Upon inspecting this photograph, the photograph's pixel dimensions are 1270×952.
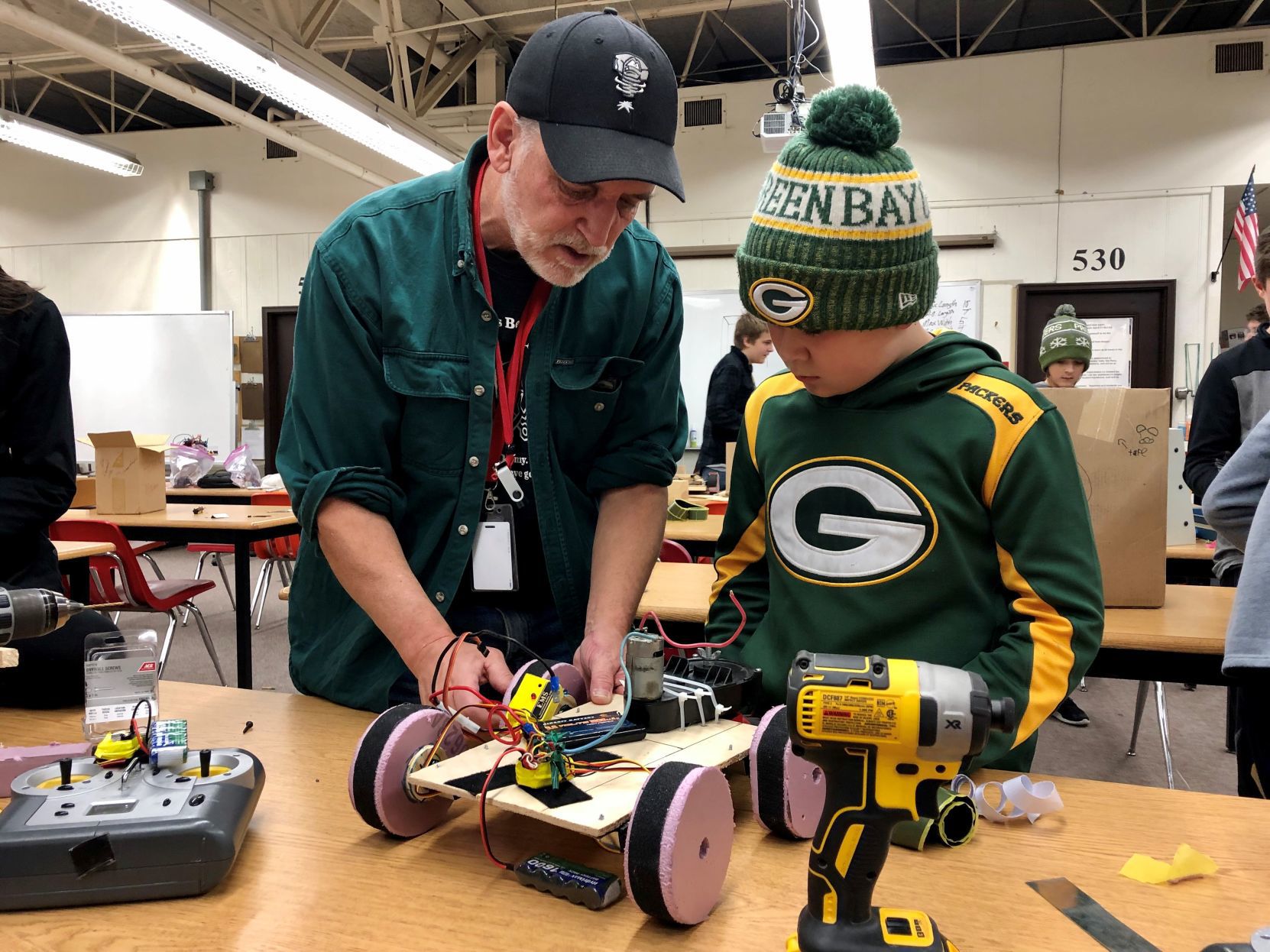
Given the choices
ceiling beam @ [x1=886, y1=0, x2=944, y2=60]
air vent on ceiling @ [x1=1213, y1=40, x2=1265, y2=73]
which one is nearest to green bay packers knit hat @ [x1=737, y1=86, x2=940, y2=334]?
ceiling beam @ [x1=886, y1=0, x2=944, y2=60]

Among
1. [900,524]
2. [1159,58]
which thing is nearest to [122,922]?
[900,524]

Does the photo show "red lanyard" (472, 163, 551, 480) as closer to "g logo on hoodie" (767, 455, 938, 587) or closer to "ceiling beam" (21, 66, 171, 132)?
"g logo on hoodie" (767, 455, 938, 587)

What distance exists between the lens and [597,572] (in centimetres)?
132

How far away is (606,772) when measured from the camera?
833 mm

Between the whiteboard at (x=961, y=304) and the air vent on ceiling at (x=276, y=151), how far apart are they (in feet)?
19.8

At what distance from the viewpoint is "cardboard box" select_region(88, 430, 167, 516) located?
159 inches

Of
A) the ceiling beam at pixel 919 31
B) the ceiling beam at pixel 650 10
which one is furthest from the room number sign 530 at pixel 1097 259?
the ceiling beam at pixel 650 10

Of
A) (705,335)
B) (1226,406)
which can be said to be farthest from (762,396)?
(705,335)

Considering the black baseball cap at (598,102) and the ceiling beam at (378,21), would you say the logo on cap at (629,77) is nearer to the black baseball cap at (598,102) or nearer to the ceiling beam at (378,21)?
the black baseball cap at (598,102)

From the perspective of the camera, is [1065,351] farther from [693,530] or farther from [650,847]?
[650,847]

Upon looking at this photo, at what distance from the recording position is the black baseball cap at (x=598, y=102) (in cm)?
108

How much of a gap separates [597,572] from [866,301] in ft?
1.85

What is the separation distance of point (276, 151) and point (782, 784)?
925cm

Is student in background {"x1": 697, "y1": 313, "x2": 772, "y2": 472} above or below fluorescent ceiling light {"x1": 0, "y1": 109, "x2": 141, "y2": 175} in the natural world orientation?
below
